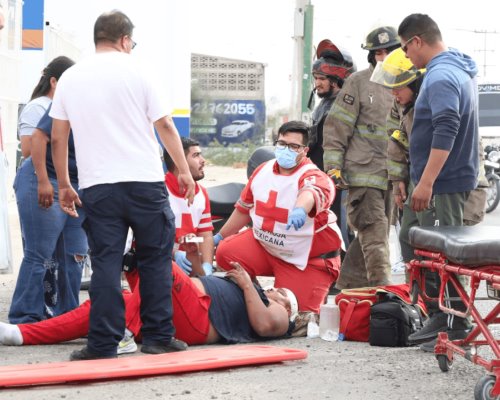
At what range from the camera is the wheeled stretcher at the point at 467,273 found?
505cm

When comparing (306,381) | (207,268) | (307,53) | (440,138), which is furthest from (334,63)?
(307,53)

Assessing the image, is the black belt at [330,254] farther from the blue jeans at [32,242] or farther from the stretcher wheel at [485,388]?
the stretcher wheel at [485,388]

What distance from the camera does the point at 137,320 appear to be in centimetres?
654

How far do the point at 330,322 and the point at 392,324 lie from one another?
0.45 m

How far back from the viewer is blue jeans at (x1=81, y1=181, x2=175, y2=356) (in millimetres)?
6031

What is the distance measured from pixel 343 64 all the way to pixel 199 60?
63.0 meters

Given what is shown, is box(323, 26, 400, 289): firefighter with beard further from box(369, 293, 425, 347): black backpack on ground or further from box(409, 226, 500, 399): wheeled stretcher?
box(409, 226, 500, 399): wheeled stretcher

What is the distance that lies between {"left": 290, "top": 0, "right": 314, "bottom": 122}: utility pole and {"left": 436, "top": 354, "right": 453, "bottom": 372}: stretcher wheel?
1356 centimetres

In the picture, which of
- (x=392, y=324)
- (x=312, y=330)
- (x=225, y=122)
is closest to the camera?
(x=392, y=324)

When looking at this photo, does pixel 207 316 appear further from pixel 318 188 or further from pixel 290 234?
pixel 318 188

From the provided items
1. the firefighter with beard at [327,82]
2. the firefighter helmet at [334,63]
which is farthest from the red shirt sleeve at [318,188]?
the firefighter helmet at [334,63]

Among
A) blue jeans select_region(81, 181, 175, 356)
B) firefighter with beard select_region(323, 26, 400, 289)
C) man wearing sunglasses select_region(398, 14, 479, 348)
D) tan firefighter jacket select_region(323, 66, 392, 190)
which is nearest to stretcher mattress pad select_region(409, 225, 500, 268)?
man wearing sunglasses select_region(398, 14, 479, 348)

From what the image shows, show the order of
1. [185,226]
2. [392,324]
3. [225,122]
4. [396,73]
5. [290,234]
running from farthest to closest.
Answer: [225,122]
[185,226]
[290,234]
[396,73]
[392,324]

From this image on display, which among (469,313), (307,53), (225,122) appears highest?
(225,122)
